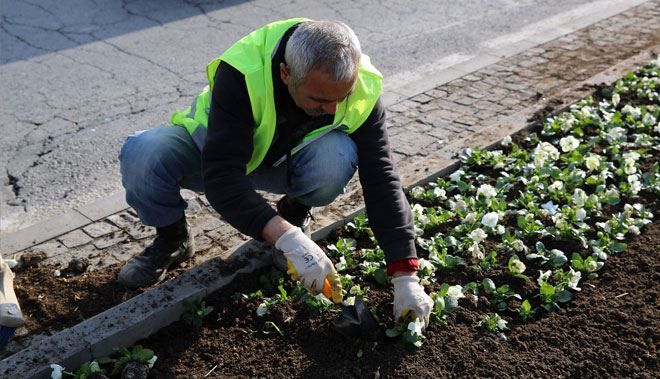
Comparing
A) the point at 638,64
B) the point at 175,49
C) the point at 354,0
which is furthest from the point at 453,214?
the point at 354,0

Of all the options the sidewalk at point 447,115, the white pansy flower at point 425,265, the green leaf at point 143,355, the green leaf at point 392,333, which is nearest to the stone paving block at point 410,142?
the sidewalk at point 447,115

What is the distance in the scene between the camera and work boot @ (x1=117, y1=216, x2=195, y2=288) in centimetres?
319

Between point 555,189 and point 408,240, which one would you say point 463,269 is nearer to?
point 408,240

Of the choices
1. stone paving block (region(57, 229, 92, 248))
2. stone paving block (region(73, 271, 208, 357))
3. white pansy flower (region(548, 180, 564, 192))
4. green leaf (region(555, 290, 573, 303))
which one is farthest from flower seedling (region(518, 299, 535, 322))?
stone paving block (region(57, 229, 92, 248))

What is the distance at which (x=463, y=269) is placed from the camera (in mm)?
3340

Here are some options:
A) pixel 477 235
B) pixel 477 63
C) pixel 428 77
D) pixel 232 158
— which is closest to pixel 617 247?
pixel 477 235

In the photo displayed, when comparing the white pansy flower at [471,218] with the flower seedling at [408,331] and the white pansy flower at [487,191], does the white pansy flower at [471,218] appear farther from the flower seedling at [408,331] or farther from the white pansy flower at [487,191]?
the flower seedling at [408,331]

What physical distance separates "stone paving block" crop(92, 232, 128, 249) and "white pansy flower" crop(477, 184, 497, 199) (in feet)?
5.66

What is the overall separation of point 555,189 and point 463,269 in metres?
0.85

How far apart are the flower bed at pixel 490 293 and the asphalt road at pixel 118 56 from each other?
5.01ft

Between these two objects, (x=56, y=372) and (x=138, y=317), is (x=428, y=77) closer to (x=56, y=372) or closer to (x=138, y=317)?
(x=138, y=317)

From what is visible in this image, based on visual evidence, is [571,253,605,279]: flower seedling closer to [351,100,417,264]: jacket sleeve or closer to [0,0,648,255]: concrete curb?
[351,100,417,264]: jacket sleeve

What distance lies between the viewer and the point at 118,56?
625 centimetres

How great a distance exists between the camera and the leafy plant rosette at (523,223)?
3.13 metres
